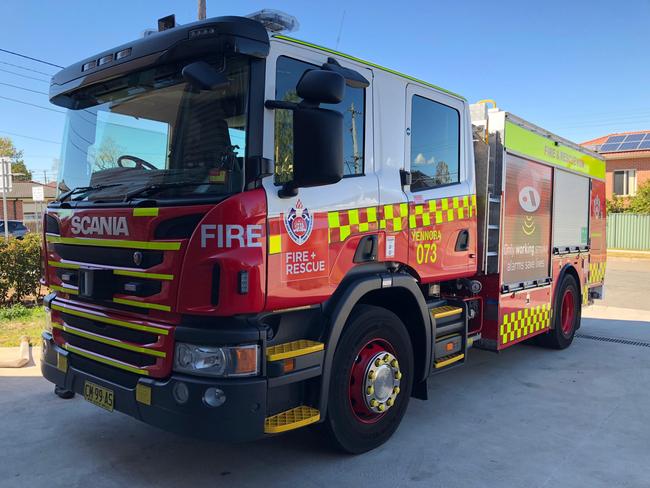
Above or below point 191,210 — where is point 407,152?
above

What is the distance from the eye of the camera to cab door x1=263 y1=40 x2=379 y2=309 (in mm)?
3062

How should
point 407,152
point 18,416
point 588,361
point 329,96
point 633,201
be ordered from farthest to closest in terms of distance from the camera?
point 633,201 < point 588,361 < point 18,416 < point 407,152 < point 329,96

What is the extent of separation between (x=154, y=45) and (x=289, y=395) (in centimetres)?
221

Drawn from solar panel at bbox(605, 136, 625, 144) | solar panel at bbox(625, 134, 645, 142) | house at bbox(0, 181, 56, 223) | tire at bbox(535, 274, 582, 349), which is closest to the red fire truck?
tire at bbox(535, 274, 582, 349)

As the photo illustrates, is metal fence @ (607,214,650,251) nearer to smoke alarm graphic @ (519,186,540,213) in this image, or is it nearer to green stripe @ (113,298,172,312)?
smoke alarm graphic @ (519,186,540,213)

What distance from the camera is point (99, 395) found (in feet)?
11.0

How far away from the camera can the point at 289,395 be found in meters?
3.22

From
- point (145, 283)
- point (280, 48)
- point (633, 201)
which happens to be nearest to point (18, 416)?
point (145, 283)

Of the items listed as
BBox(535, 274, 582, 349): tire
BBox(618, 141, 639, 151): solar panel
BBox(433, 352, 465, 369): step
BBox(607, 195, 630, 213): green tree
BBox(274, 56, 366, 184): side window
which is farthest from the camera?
BBox(607, 195, 630, 213): green tree

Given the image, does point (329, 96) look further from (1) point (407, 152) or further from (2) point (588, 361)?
(2) point (588, 361)

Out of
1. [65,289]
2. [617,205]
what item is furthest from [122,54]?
[617,205]

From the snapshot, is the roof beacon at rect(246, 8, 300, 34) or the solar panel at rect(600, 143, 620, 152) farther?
the solar panel at rect(600, 143, 620, 152)

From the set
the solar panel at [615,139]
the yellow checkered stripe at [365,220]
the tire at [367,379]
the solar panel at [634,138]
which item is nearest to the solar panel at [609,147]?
the solar panel at [615,139]

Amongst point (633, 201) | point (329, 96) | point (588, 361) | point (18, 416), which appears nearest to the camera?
point (329, 96)
